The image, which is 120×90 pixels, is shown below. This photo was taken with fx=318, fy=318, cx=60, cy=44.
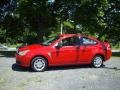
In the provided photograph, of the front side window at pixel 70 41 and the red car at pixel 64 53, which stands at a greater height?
the front side window at pixel 70 41

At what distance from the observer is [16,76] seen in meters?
12.2

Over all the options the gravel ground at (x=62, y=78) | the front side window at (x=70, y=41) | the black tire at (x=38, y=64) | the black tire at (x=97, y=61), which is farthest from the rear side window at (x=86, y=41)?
the black tire at (x=38, y=64)

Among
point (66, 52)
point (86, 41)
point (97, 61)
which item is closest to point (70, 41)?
point (66, 52)

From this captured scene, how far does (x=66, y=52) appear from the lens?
13891 millimetres

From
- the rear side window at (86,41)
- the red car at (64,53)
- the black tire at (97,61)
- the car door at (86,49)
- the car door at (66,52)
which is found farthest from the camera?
the black tire at (97,61)

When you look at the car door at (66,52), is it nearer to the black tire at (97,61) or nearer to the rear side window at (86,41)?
the rear side window at (86,41)

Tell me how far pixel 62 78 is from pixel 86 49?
9.67ft

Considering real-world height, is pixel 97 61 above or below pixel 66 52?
below

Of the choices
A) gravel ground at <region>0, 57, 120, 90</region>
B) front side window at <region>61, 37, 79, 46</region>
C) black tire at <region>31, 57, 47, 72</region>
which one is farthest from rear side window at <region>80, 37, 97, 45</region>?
black tire at <region>31, 57, 47, 72</region>

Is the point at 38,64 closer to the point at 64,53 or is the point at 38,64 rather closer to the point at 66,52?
the point at 64,53

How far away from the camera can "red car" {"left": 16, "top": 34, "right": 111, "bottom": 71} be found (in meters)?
13.4

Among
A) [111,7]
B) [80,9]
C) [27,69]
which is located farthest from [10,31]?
[27,69]

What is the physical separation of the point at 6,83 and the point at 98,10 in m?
14.3

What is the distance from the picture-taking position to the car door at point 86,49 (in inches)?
561
